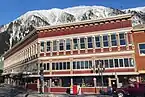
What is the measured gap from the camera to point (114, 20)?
4172cm

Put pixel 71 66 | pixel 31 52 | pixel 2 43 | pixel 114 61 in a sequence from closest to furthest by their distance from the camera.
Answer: pixel 114 61 → pixel 71 66 → pixel 31 52 → pixel 2 43

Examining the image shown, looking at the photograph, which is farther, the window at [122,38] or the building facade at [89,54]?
the window at [122,38]

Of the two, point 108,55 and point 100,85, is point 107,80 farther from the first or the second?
point 108,55

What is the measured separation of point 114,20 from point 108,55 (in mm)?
5980

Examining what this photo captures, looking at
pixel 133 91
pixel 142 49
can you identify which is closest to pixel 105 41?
pixel 142 49

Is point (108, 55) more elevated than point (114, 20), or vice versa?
point (114, 20)

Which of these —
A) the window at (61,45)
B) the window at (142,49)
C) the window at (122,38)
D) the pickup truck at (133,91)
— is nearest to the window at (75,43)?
the window at (61,45)

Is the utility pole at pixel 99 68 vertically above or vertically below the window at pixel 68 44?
below

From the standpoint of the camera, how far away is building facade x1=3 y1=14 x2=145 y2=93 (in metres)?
40.6

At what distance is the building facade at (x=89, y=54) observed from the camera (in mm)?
40594

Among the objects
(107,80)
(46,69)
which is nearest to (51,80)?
(46,69)

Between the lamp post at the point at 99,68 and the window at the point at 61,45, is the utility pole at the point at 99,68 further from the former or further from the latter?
the window at the point at 61,45

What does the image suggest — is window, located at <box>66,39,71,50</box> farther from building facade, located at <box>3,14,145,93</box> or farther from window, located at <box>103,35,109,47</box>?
window, located at <box>103,35,109,47</box>

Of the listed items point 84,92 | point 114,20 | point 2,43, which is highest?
point 2,43
